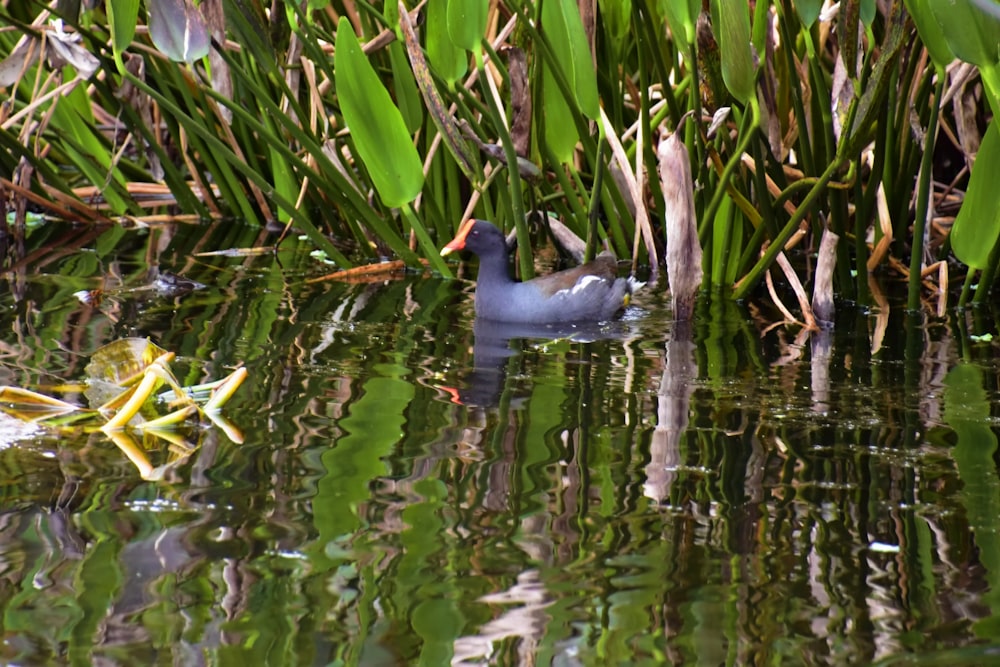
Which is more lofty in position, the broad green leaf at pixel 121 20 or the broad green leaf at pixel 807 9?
the broad green leaf at pixel 807 9

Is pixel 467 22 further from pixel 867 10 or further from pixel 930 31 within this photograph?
pixel 930 31

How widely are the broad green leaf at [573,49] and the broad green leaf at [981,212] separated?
131 cm

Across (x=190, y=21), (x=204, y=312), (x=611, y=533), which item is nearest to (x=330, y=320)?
(x=204, y=312)

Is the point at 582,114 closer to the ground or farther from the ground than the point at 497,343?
farther from the ground

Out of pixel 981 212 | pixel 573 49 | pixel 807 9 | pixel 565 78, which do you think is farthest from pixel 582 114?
pixel 981 212

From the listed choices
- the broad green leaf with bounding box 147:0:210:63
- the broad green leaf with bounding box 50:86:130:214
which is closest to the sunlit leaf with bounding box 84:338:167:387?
the broad green leaf with bounding box 147:0:210:63

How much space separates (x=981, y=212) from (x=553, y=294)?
158 centimetres

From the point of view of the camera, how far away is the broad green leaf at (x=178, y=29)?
4273 mm

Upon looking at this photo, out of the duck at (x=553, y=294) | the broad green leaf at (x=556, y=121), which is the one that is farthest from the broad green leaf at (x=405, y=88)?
the duck at (x=553, y=294)

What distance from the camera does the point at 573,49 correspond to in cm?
452

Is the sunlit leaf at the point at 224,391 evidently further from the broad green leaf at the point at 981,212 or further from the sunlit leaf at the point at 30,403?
the broad green leaf at the point at 981,212

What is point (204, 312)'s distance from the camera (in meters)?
4.95

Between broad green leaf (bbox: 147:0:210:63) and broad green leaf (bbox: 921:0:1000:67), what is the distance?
2.26 m

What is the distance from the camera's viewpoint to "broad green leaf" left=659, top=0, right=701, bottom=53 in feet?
13.6
